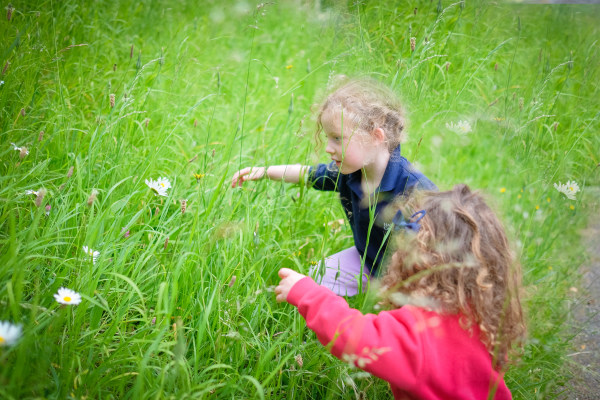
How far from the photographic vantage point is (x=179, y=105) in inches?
89.8

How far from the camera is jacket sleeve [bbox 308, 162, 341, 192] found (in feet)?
6.41

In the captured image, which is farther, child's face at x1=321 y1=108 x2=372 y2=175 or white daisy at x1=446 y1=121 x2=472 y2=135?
white daisy at x1=446 y1=121 x2=472 y2=135

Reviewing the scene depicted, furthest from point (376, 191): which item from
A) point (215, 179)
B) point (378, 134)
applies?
point (215, 179)

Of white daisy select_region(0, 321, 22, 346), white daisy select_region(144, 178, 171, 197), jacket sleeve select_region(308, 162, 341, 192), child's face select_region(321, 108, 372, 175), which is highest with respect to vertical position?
child's face select_region(321, 108, 372, 175)

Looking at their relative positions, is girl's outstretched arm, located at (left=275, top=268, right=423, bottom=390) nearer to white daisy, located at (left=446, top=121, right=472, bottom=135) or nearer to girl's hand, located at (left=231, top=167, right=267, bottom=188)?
girl's hand, located at (left=231, top=167, right=267, bottom=188)

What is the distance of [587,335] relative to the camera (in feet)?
6.83

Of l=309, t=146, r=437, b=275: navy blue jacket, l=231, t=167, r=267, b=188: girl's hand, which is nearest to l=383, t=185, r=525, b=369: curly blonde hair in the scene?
l=309, t=146, r=437, b=275: navy blue jacket

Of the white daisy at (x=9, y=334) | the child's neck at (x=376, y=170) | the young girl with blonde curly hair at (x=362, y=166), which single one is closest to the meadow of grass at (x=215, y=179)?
the white daisy at (x=9, y=334)

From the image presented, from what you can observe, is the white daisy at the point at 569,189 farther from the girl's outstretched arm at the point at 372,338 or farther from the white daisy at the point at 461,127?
the girl's outstretched arm at the point at 372,338

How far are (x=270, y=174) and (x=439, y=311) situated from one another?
100cm

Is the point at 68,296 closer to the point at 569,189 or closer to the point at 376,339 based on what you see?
the point at 376,339

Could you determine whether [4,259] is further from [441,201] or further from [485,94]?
[485,94]

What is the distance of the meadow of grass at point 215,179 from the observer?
1229 millimetres

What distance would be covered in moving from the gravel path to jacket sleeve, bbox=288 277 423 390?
3.18 feet
